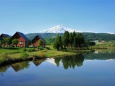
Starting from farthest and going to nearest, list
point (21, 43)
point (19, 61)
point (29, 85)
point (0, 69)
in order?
point (21, 43) < point (19, 61) < point (0, 69) < point (29, 85)

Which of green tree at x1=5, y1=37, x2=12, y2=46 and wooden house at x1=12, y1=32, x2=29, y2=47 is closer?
green tree at x1=5, y1=37, x2=12, y2=46

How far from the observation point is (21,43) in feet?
330

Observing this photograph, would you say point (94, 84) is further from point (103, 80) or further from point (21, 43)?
point (21, 43)

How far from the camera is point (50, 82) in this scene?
29594 millimetres

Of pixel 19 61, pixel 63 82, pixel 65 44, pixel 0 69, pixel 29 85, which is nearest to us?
pixel 29 85

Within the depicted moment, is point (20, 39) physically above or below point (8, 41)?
above

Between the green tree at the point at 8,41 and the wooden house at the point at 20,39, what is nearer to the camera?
the green tree at the point at 8,41

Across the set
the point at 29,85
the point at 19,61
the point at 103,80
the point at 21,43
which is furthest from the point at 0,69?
the point at 21,43

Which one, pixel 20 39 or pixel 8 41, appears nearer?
pixel 8 41

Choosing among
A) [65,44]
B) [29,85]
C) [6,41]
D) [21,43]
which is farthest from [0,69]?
[65,44]

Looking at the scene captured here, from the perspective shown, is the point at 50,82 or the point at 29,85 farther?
the point at 50,82

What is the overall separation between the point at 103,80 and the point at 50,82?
288 inches

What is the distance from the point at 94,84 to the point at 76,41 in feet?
302

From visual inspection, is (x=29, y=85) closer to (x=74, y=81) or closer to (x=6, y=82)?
(x=6, y=82)
